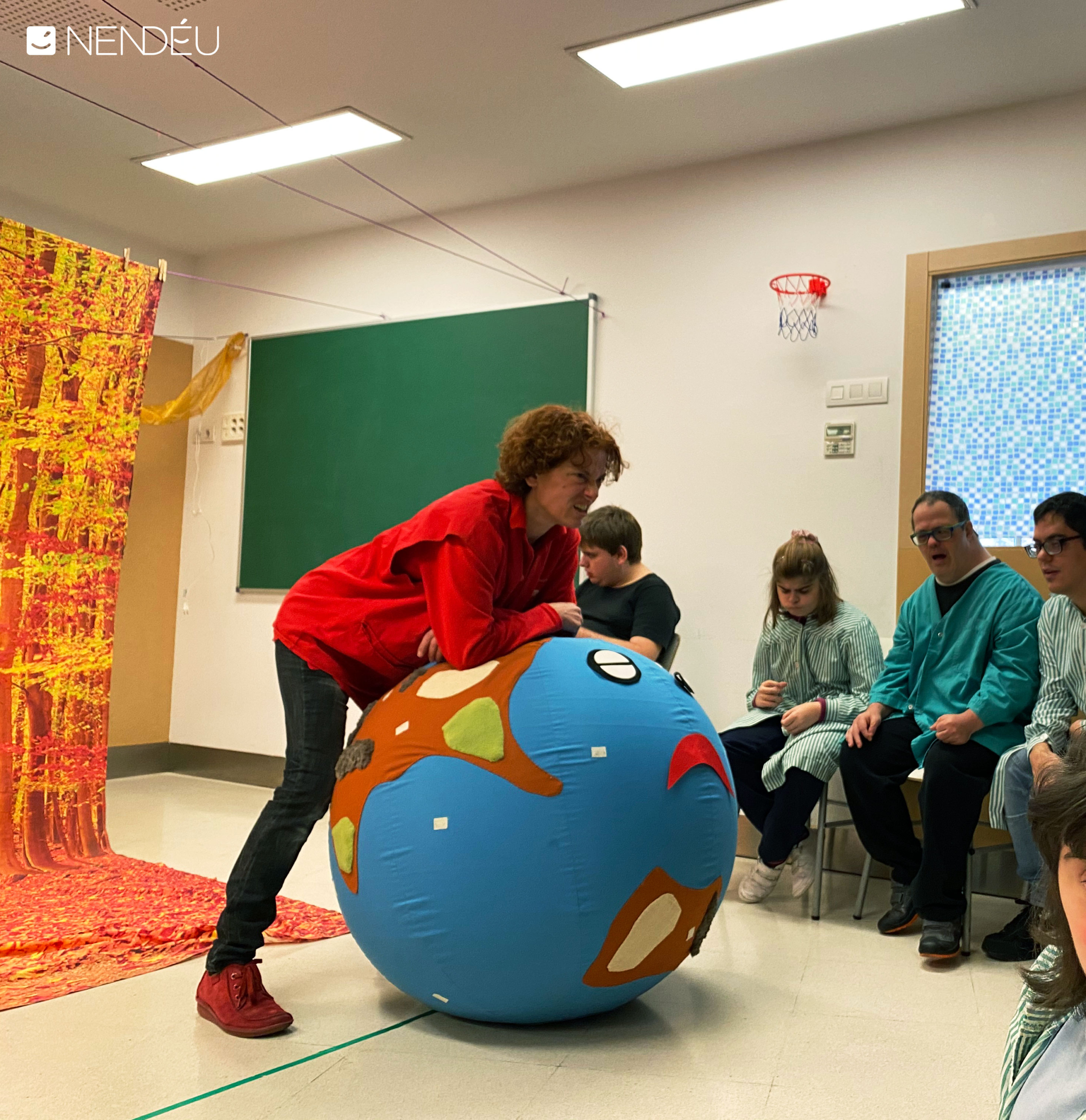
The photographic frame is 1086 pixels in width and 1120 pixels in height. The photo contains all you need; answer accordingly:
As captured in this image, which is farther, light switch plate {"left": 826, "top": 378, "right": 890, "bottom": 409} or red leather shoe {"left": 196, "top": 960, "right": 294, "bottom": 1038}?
light switch plate {"left": 826, "top": 378, "right": 890, "bottom": 409}

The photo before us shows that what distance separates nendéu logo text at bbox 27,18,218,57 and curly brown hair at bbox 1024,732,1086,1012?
3.73m

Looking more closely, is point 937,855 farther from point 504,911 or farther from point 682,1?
point 682,1

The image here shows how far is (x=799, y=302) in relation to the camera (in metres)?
4.48

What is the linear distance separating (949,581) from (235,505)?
3.97 meters

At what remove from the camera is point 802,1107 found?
6.84 feet

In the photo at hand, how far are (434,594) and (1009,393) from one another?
2.67 m

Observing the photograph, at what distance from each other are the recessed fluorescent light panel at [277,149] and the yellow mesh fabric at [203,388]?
117cm

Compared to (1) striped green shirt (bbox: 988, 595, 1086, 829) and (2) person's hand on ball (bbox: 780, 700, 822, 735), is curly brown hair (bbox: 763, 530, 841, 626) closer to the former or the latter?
(2) person's hand on ball (bbox: 780, 700, 822, 735)

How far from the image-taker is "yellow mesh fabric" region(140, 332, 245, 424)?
584 cm

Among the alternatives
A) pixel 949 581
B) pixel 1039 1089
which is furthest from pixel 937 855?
pixel 1039 1089

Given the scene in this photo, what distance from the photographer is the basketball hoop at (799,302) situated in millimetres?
4418

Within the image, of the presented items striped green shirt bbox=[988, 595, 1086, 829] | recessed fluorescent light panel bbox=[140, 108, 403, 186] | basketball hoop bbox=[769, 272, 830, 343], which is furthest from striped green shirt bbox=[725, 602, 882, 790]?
recessed fluorescent light panel bbox=[140, 108, 403, 186]

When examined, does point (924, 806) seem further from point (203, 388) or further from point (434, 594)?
point (203, 388)

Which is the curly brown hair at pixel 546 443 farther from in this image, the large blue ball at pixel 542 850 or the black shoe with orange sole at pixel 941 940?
the black shoe with orange sole at pixel 941 940
